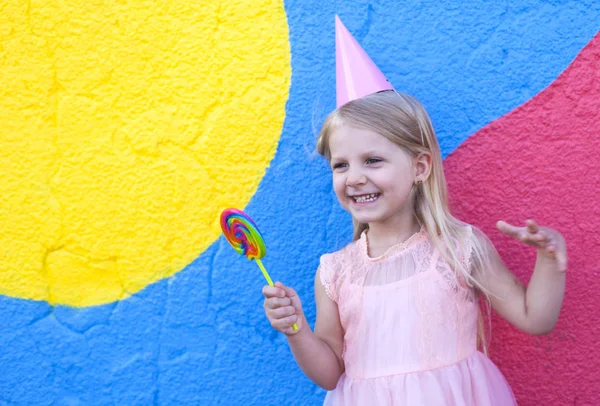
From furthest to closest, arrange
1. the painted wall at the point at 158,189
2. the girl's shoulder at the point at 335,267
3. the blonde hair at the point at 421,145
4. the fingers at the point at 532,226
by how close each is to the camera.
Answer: the painted wall at the point at 158,189, the girl's shoulder at the point at 335,267, the blonde hair at the point at 421,145, the fingers at the point at 532,226

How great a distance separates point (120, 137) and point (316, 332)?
2.43 feet

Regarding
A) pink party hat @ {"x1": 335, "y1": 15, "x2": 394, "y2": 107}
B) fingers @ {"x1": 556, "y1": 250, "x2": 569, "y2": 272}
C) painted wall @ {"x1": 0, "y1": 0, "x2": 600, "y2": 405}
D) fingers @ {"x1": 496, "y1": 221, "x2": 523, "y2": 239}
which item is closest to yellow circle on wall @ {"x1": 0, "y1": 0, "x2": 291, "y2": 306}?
painted wall @ {"x1": 0, "y1": 0, "x2": 600, "y2": 405}

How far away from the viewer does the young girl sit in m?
1.40

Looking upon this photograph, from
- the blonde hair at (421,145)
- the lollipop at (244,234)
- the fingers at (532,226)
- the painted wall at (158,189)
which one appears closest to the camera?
the fingers at (532,226)

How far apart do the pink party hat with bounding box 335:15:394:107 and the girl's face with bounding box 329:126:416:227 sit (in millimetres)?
93

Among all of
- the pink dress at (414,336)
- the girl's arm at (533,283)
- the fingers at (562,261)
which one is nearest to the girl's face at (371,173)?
the pink dress at (414,336)

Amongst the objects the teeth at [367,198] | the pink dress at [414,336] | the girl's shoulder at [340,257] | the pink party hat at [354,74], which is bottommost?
the pink dress at [414,336]

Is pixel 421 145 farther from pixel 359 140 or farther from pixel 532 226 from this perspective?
pixel 532 226

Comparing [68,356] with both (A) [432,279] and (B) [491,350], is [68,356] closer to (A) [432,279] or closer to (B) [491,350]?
(A) [432,279]

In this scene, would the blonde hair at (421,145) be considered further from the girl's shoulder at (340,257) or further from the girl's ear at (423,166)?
the girl's shoulder at (340,257)

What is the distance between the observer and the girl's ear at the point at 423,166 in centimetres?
149

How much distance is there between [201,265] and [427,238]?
615mm

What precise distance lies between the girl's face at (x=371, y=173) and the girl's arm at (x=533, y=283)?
0.24 m

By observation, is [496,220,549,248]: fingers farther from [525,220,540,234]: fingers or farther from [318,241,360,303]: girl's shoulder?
[318,241,360,303]: girl's shoulder
